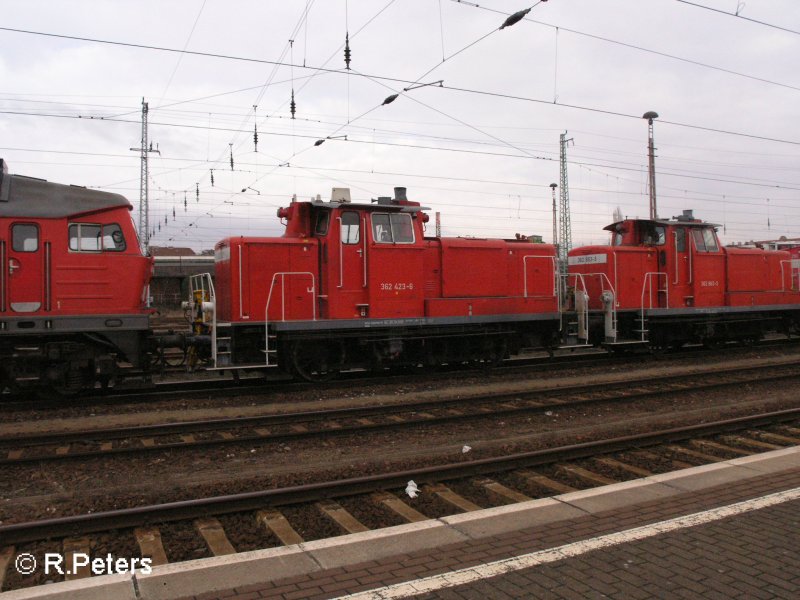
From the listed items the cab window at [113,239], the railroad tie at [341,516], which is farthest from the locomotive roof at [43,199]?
the railroad tie at [341,516]

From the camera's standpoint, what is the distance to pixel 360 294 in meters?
12.5

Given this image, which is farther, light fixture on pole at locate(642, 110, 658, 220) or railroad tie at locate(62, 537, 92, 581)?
light fixture on pole at locate(642, 110, 658, 220)

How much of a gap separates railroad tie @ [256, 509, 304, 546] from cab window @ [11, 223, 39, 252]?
7.19 m

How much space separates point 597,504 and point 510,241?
9.84 meters

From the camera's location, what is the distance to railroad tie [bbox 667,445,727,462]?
732cm

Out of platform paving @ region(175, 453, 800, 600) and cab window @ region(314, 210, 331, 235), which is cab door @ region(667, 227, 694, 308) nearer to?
cab window @ region(314, 210, 331, 235)

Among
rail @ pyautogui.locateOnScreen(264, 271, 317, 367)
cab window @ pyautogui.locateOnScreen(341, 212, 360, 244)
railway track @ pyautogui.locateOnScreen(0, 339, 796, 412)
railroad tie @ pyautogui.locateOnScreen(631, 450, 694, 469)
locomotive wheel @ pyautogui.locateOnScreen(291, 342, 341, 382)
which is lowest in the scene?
railroad tie @ pyautogui.locateOnScreen(631, 450, 694, 469)

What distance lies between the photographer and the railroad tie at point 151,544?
462cm

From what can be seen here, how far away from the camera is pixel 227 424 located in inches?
353

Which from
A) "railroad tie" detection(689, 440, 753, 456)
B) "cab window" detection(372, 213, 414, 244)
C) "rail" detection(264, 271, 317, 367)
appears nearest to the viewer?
"railroad tie" detection(689, 440, 753, 456)

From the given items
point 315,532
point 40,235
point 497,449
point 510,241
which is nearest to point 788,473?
point 497,449

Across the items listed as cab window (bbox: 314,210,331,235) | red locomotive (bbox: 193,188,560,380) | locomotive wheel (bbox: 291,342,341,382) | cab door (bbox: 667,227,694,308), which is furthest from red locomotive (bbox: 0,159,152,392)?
cab door (bbox: 667,227,694,308)

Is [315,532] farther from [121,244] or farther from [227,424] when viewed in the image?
[121,244]

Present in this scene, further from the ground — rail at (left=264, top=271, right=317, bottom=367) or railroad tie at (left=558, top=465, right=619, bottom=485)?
rail at (left=264, top=271, right=317, bottom=367)
